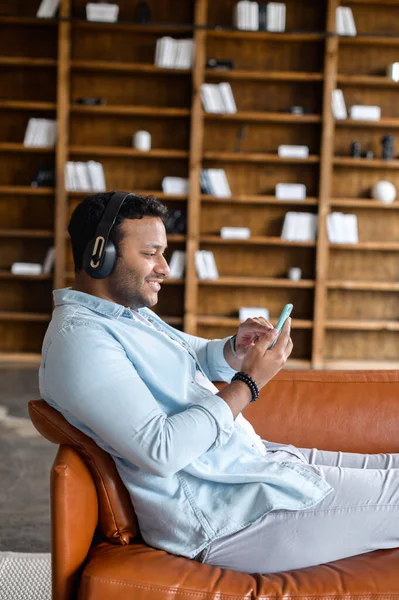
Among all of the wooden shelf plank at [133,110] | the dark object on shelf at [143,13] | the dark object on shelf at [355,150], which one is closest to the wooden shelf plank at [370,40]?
the dark object on shelf at [355,150]

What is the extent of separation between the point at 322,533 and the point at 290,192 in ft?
13.3

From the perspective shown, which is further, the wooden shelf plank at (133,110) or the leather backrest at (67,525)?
the wooden shelf plank at (133,110)

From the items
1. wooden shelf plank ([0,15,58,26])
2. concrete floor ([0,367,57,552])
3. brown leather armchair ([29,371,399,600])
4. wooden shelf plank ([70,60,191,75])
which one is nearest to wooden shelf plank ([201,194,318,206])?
wooden shelf plank ([70,60,191,75])

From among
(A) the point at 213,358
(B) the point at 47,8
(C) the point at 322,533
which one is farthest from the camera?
(B) the point at 47,8

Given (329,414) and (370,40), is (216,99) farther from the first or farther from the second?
(329,414)

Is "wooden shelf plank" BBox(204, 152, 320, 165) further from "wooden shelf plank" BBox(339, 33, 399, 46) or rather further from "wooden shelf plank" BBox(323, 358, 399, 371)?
"wooden shelf plank" BBox(323, 358, 399, 371)

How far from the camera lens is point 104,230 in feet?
5.10

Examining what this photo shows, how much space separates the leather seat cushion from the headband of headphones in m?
0.61

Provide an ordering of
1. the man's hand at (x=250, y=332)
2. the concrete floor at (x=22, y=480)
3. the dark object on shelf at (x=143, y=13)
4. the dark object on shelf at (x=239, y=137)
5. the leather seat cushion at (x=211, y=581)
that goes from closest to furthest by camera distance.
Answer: the leather seat cushion at (x=211, y=581)
the man's hand at (x=250, y=332)
the concrete floor at (x=22, y=480)
the dark object on shelf at (x=143, y=13)
the dark object on shelf at (x=239, y=137)

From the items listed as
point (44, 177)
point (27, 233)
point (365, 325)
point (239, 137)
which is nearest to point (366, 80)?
point (239, 137)

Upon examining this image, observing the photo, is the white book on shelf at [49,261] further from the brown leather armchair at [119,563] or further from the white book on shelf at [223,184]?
the brown leather armchair at [119,563]

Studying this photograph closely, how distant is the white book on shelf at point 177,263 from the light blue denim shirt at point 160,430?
372cm

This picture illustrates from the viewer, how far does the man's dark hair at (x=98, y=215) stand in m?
1.58

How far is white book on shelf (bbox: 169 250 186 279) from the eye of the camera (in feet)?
17.5
